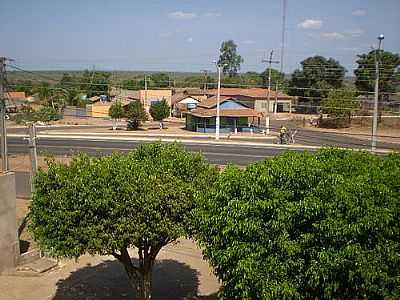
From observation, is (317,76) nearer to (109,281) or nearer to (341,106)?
(341,106)

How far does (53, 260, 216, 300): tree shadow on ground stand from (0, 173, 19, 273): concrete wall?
6.31 feet

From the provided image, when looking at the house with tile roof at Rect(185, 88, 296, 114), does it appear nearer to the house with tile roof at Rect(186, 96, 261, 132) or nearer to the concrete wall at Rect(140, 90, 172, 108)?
the concrete wall at Rect(140, 90, 172, 108)

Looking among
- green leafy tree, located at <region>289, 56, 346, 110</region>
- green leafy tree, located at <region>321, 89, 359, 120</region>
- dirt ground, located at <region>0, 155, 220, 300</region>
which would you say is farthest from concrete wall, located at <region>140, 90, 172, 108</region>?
dirt ground, located at <region>0, 155, 220, 300</region>

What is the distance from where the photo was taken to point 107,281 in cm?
1432

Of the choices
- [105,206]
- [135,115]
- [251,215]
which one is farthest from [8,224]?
[135,115]

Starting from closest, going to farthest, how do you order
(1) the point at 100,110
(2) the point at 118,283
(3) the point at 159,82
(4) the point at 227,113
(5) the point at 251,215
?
(5) the point at 251,215 < (2) the point at 118,283 < (4) the point at 227,113 < (1) the point at 100,110 < (3) the point at 159,82

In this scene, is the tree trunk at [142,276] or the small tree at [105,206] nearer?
the small tree at [105,206]

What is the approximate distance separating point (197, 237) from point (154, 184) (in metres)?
1.31

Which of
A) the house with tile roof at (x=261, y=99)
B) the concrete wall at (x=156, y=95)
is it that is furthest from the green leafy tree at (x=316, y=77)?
the concrete wall at (x=156, y=95)

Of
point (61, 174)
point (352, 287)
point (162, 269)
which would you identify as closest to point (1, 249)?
point (162, 269)

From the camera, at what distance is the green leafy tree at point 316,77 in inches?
2672

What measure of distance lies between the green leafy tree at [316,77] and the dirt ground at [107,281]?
55240mm

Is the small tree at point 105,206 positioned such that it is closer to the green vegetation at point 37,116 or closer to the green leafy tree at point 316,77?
the green vegetation at point 37,116

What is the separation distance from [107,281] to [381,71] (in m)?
53.8
